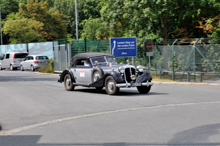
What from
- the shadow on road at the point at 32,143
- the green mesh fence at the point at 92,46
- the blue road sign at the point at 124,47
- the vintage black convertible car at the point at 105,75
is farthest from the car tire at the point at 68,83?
Answer: the green mesh fence at the point at 92,46

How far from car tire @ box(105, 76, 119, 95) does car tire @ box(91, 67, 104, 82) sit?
20.2 inches

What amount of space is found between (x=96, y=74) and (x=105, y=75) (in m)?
0.79

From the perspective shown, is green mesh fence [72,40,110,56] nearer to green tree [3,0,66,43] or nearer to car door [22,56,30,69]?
car door [22,56,30,69]

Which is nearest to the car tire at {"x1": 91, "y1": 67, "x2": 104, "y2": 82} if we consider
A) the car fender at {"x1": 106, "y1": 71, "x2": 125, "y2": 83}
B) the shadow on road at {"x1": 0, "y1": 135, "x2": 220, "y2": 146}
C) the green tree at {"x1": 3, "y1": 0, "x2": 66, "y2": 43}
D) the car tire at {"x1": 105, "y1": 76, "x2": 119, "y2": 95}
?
the car tire at {"x1": 105, "y1": 76, "x2": 119, "y2": 95}

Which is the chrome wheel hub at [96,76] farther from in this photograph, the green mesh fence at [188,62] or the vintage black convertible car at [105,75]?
the green mesh fence at [188,62]

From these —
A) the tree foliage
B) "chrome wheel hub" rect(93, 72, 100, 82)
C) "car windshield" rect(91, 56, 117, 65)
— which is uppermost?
the tree foliage

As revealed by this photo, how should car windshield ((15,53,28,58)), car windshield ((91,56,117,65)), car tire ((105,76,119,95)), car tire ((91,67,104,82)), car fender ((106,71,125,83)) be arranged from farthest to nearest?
car windshield ((15,53,28,58)) < car windshield ((91,56,117,65)) < car tire ((91,67,104,82)) < car tire ((105,76,119,95)) < car fender ((106,71,125,83))

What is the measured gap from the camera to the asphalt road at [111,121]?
7.01 m

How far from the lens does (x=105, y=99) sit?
1371cm

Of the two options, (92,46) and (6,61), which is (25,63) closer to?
(6,61)

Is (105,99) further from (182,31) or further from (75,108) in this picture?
(182,31)

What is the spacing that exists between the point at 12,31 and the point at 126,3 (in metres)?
32.8

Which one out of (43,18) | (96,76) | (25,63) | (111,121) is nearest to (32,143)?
(111,121)

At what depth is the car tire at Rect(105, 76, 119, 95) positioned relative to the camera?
14.6 m
